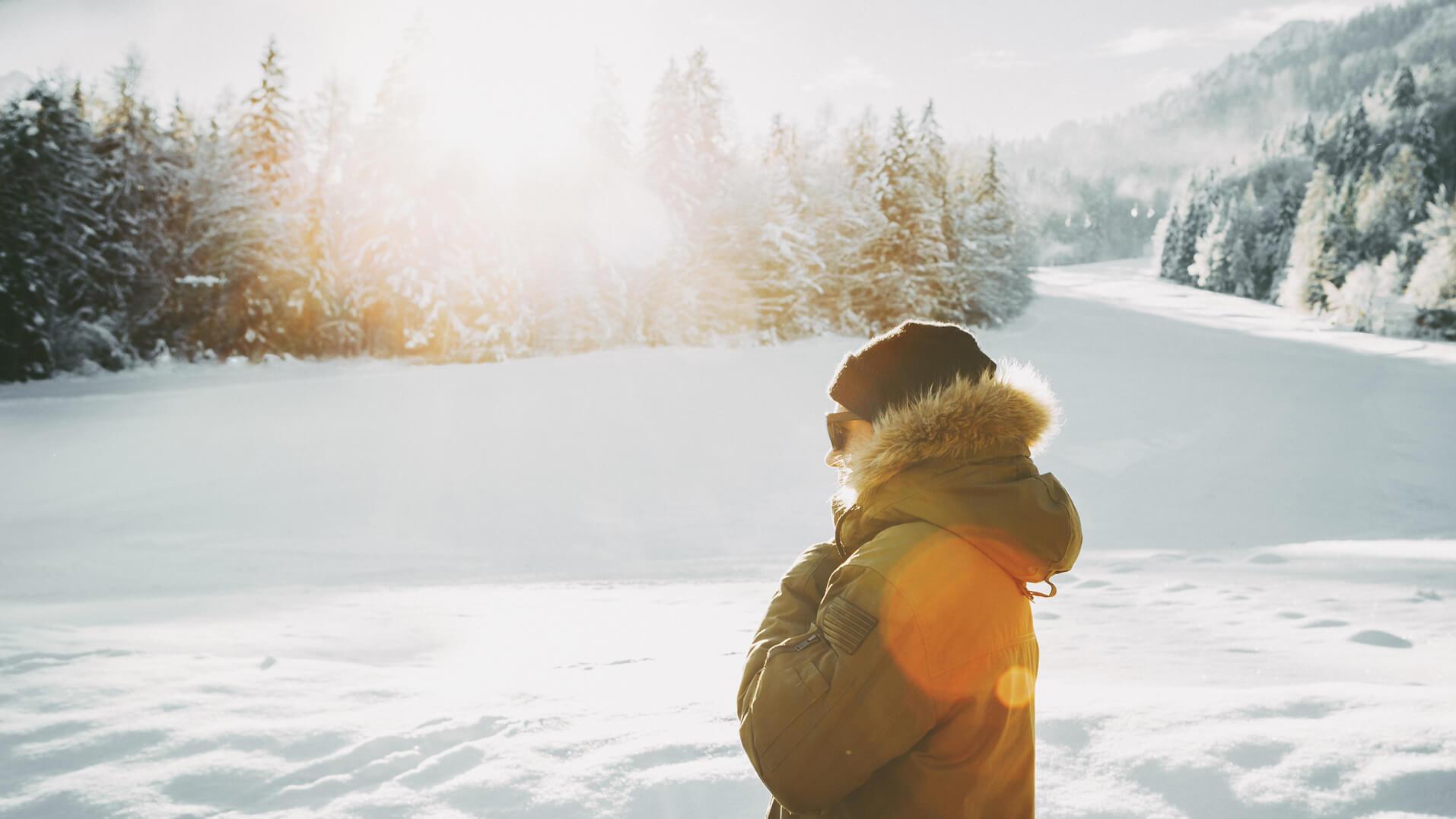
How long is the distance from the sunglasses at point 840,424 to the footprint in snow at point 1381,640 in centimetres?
518

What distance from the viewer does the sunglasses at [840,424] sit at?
1.79 metres

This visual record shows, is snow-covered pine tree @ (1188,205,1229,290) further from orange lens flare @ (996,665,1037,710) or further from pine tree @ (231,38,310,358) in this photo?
orange lens flare @ (996,665,1037,710)

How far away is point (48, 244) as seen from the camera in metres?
21.9

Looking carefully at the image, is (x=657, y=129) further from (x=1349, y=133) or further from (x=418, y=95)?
(x=1349, y=133)

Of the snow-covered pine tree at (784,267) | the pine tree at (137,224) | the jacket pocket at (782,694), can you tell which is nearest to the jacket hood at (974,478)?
the jacket pocket at (782,694)

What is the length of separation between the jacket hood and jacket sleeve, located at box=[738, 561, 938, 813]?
0.60 ft

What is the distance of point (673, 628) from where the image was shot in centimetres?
612

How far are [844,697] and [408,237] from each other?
87.5ft

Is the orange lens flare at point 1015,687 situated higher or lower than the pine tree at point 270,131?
lower

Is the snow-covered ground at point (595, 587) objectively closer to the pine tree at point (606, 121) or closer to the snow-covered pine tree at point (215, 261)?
the snow-covered pine tree at point (215, 261)

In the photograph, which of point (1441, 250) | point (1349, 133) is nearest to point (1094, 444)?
point (1441, 250)

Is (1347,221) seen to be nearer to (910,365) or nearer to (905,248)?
(905,248)

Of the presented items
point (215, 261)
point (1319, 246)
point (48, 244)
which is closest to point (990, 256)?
point (1319, 246)

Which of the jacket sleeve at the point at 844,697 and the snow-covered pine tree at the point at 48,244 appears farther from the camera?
the snow-covered pine tree at the point at 48,244
